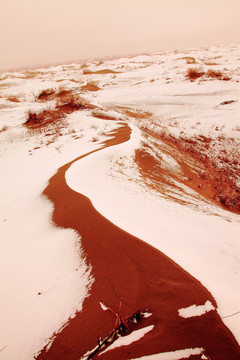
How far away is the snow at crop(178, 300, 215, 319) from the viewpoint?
1060 millimetres

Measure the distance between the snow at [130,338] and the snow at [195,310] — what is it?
0.66ft

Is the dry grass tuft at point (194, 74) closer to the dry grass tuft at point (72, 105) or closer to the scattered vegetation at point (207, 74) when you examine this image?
the scattered vegetation at point (207, 74)

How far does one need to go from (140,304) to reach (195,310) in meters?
0.32

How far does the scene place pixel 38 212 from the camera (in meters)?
2.77

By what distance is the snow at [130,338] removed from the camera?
0.96 metres

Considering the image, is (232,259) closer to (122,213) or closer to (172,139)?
(122,213)

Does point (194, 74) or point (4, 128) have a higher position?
point (194, 74)

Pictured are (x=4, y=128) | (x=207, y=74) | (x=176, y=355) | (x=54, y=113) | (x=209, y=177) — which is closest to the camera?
(x=176, y=355)

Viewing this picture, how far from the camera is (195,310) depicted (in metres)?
1.08

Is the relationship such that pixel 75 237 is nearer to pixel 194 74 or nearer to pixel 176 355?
pixel 176 355

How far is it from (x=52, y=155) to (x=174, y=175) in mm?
3807

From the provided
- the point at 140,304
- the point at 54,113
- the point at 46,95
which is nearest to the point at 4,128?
the point at 54,113

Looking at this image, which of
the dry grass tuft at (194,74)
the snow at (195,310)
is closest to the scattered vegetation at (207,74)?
the dry grass tuft at (194,74)

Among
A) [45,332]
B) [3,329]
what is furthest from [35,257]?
[45,332]
